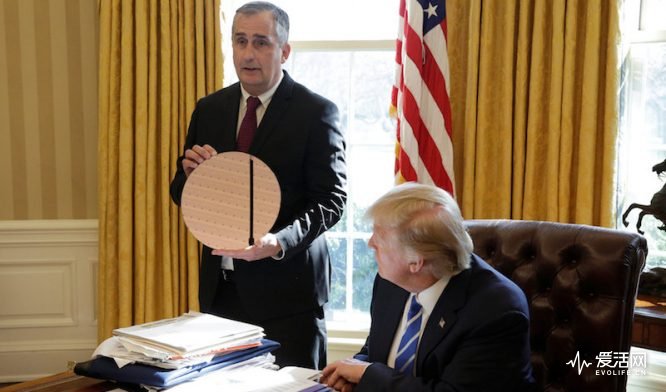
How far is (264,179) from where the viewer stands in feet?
5.14

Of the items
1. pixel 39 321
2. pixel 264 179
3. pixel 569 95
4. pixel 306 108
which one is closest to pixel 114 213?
pixel 39 321

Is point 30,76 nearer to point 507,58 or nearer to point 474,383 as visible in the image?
point 507,58

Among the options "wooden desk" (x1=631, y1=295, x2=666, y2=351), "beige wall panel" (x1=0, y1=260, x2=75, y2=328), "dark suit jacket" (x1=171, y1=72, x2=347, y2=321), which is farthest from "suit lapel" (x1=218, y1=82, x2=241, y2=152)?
"beige wall panel" (x1=0, y1=260, x2=75, y2=328)

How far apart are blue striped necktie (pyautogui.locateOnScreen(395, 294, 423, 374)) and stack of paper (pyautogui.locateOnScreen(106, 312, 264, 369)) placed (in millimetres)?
322

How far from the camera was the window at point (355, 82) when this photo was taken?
3365 millimetres

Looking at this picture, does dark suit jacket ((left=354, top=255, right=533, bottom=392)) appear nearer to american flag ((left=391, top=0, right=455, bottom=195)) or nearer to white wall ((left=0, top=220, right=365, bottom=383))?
american flag ((left=391, top=0, right=455, bottom=195))

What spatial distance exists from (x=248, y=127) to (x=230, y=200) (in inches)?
18.9

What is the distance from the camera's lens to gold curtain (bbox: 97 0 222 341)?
3.13 meters

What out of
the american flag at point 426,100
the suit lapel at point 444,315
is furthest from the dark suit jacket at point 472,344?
the american flag at point 426,100

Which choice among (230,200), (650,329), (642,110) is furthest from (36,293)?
(642,110)

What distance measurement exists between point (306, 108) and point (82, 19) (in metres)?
1.90

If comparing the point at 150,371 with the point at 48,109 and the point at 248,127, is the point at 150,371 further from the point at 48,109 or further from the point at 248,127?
the point at 48,109

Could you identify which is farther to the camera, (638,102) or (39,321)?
(39,321)

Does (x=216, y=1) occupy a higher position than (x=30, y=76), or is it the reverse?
(x=216, y=1)
